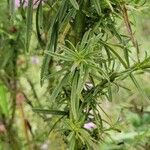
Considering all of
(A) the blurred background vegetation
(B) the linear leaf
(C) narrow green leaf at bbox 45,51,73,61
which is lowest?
(A) the blurred background vegetation

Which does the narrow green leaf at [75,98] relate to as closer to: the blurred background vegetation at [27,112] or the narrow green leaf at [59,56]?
the narrow green leaf at [59,56]

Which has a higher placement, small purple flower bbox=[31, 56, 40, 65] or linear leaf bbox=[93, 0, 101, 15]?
linear leaf bbox=[93, 0, 101, 15]

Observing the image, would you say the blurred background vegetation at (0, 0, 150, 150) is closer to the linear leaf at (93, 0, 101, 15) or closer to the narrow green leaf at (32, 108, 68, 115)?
the narrow green leaf at (32, 108, 68, 115)

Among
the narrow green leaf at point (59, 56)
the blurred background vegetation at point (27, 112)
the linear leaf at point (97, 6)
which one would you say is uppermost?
the linear leaf at point (97, 6)

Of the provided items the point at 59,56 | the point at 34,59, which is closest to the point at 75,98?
the point at 59,56

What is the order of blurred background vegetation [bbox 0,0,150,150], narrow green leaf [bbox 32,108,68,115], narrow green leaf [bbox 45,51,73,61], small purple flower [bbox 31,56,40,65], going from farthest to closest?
small purple flower [bbox 31,56,40,65]
blurred background vegetation [bbox 0,0,150,150]
narrow green leaf [bbox 32,108,68,115]
narrow green leaf [bbox 45,51,73,61]

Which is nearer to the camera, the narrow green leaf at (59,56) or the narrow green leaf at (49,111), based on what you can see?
the narrow green leaf at (59,56)

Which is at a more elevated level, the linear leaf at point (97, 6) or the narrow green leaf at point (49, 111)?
the linear leaf at point (97, 6)

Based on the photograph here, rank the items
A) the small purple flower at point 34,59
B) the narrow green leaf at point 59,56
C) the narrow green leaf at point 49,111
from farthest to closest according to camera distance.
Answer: the small purple flower at point 34,59 → the narrow green leaf at point 49,111 → the narrow green leaf at point 59,56

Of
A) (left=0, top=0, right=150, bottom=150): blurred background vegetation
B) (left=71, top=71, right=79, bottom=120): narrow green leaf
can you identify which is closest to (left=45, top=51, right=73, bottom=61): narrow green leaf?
(left=71, top=71, right=79, bottom=120): narrow green leaf

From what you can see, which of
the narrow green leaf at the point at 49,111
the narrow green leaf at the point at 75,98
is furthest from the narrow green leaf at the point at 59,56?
the narrow green leaf at the point at 49,111

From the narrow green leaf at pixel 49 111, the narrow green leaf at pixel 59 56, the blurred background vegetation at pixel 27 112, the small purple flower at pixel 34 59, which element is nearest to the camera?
the narrow green leaf at pixel 59 56
